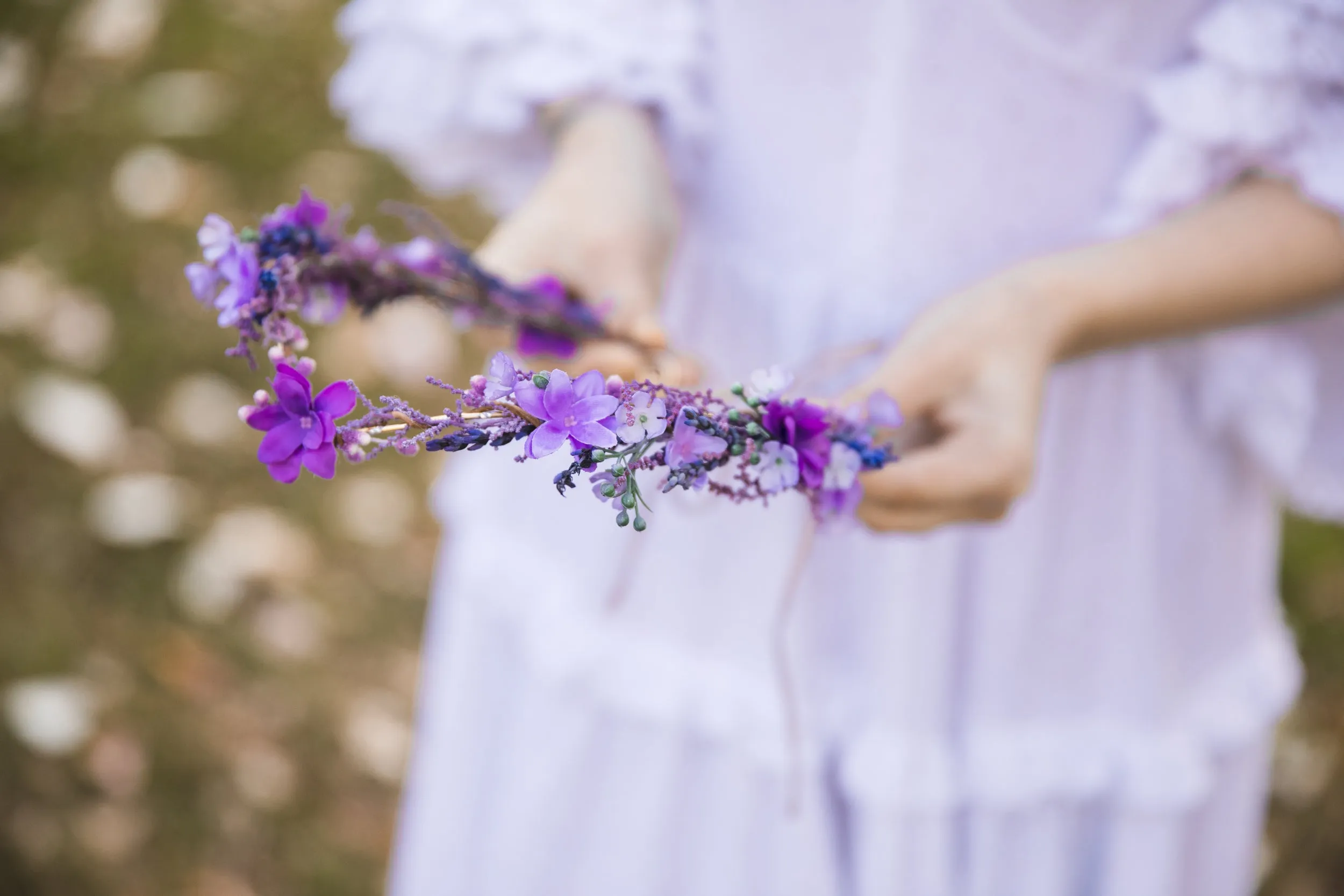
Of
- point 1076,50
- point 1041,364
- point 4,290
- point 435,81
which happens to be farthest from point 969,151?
point 4,290

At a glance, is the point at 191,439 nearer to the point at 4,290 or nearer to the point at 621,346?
the point at 4,290

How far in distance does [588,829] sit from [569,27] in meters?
0.81

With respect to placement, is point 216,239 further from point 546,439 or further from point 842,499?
point 842,499

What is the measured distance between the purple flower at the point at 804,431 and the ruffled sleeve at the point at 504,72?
57 centimetres

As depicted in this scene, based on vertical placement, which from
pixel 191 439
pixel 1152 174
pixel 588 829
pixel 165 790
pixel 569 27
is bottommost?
pixel 588 829

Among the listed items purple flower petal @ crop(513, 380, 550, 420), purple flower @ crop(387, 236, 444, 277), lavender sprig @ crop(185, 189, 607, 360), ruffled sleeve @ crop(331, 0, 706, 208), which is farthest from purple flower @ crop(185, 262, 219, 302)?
ruffled sleeve @ crop(331, 0, 706, 208)

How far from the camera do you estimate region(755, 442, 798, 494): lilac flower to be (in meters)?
A: 0.55

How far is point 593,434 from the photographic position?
0.49 m

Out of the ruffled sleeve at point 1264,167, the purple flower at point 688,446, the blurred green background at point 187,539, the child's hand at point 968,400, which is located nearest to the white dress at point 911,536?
the ruffled sleeve at point 1264,167

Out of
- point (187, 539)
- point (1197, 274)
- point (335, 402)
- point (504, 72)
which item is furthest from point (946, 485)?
point (187, 539)

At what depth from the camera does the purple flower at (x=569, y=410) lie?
491 mm

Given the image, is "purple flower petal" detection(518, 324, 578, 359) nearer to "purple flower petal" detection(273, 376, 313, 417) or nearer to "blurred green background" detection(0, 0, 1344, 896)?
"purple flower petal" detection(273, 376, 313, 417)

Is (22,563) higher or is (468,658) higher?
(22,563)

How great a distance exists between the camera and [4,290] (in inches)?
104
